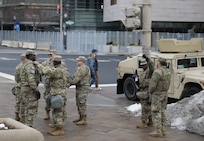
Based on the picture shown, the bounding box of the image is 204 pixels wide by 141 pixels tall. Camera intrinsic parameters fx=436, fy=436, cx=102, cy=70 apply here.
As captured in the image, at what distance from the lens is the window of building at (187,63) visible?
12755 mm

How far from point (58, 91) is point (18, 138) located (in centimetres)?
433

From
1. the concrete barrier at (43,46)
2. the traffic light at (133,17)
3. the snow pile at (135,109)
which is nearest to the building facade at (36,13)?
the concrete barrier at (43,46)

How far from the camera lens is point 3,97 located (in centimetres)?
1434

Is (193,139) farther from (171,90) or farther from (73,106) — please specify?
(73,106)

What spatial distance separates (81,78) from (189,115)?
8.88 feet

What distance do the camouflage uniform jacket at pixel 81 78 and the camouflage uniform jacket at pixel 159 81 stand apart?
5.75 feet

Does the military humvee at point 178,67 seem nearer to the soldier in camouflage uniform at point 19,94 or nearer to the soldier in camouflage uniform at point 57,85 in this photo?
→ the soldier in camouflage uniform at point 19,94

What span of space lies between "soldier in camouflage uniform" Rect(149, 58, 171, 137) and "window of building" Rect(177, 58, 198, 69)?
3.64m

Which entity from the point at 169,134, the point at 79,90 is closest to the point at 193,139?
the point at 169,134

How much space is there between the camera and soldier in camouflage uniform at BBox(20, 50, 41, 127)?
9.11 metres

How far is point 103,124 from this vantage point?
1048 centimetres

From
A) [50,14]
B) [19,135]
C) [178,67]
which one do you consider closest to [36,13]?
[50,14]

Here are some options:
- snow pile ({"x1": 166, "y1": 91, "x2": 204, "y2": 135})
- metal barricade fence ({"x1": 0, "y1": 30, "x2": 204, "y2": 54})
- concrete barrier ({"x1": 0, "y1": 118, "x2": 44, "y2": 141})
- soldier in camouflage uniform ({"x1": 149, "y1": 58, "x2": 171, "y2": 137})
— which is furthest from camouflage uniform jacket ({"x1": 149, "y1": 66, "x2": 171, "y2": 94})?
metal barricade fence ({"x1": 0, "y1": 30, "x2": 204, "y2": 54})

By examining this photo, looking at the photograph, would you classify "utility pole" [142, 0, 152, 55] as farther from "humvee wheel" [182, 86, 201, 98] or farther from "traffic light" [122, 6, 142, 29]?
"humvee wheel" [182, 86, 201, 98]
